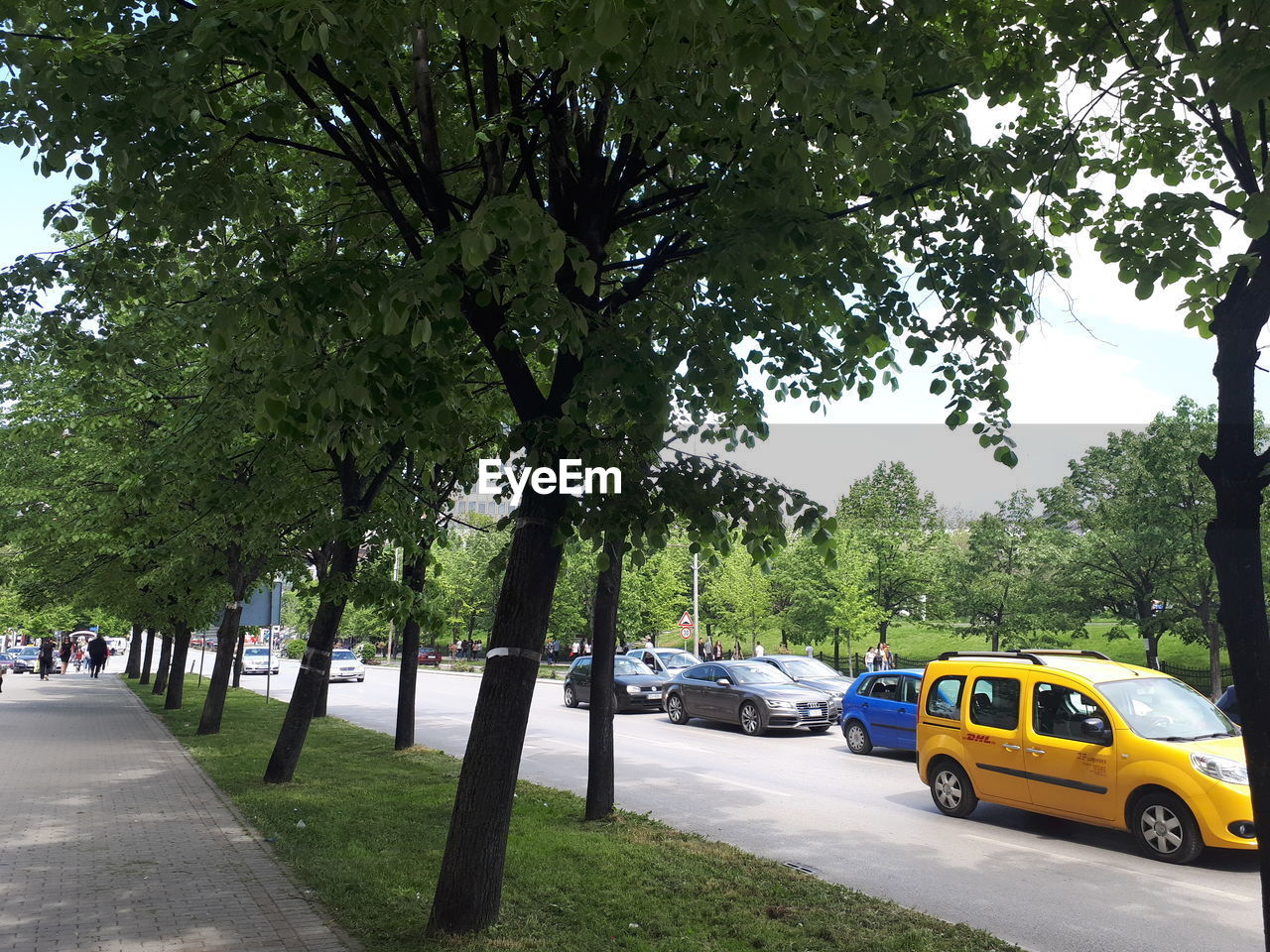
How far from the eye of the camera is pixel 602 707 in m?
9.92

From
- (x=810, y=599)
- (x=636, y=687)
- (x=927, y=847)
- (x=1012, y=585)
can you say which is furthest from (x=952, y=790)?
(x=810, y=599)

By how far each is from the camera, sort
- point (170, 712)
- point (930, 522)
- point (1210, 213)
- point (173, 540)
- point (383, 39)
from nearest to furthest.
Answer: point (383, 39) → point (1210, 213) → point (173, 540) → point (170, 712) → point (930, 522)

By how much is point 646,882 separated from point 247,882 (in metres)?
2.85

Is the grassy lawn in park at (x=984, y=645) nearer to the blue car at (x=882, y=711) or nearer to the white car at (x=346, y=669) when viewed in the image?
the blue car at (x=882, y=711)

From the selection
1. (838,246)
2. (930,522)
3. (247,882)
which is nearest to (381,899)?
(247,882)

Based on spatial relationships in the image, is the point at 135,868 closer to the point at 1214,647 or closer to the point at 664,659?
the point at 664,659

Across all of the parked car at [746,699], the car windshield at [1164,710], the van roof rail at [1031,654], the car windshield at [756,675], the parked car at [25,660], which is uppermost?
the van roof rail at [1031,654]

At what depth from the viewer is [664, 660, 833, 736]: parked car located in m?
19.8

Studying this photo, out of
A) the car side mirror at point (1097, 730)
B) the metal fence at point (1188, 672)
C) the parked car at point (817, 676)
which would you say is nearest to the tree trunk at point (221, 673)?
the parked car at point (817, 676)

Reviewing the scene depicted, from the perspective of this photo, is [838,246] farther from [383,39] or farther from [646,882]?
[646,882]

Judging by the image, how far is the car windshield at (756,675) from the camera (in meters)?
21.2

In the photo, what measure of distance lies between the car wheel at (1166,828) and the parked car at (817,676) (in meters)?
11.5

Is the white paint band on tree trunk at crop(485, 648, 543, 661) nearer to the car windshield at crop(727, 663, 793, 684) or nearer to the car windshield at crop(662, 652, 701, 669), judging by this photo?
the car windshield at crop(727, 663, 793, 684)

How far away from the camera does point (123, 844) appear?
28.6 feet
